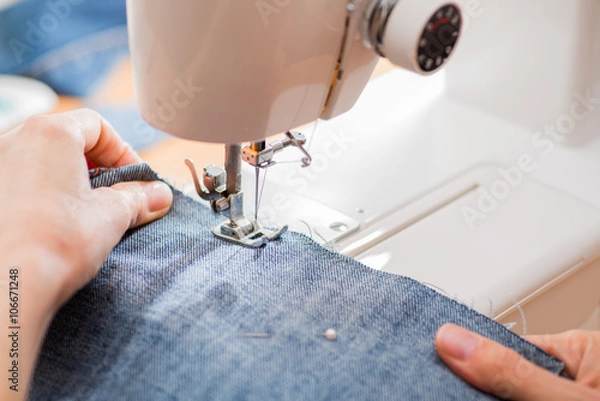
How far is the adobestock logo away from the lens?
6.36 feet

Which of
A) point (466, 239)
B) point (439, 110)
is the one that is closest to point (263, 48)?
point (466, 239)

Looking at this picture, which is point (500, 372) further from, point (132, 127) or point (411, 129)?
point (132, 127)

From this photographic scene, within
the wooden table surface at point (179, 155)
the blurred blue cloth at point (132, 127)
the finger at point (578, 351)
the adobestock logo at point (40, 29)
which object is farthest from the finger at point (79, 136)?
the adobestock logo at point (40, 29)

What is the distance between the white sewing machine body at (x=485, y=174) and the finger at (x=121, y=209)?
5.9 inches

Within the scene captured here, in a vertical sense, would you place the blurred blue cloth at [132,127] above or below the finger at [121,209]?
below

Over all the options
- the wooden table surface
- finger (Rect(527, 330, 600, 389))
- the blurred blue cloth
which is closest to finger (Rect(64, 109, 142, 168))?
the wooden table surface

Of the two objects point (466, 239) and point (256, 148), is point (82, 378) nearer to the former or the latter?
point (256, 148)

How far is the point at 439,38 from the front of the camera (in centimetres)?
70

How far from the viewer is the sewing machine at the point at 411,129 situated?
68 cm

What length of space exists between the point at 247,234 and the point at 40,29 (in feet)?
4.53

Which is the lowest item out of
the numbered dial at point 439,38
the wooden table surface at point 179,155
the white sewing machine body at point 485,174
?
the wooden table surface at point 179,155

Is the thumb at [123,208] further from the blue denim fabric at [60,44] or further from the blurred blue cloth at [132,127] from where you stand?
the blue denim fabric at [60,44]

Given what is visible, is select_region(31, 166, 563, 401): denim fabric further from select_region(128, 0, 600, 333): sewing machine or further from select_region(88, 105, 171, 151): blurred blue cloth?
select_region(88, 105, 171, 151): blurred blue cloth

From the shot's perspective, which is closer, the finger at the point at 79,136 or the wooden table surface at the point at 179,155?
the finger at the point at 79,136
